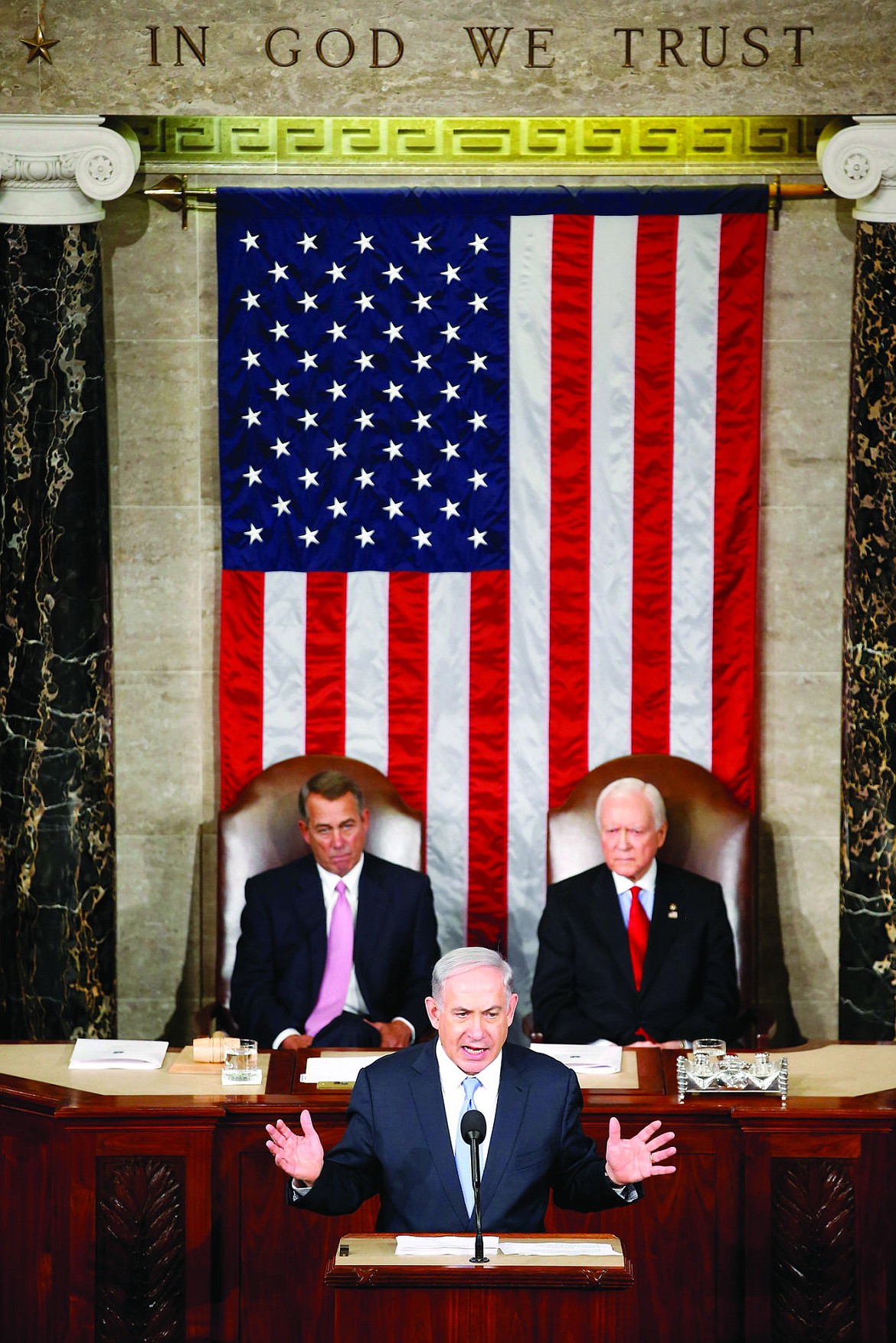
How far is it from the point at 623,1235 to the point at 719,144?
13.6ft

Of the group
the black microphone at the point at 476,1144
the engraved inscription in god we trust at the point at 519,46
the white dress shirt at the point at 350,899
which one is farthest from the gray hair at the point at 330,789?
the black microphone at the point at 476,1144

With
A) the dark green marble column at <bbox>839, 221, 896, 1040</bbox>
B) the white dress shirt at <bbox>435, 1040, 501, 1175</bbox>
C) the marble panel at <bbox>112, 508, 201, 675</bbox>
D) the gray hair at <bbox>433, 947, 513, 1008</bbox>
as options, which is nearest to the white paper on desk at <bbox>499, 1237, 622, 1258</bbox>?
the white dress shirt at <bbox>435, 1040, 501, 1175</bbox>

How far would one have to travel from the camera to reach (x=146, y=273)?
696cm

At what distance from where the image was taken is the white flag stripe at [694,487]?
6.77 meters

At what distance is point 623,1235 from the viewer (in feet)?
15.4

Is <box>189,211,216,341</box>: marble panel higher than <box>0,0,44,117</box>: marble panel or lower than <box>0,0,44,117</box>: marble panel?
lower

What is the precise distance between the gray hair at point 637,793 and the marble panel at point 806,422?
4.85 feet

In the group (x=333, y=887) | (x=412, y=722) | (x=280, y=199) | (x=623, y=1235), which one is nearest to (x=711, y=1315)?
(x=623, y=1235)

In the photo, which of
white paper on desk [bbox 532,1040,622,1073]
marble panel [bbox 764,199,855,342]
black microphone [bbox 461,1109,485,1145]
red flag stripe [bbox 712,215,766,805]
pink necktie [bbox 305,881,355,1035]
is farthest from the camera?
marble panel [bbox 764,199,855,342]

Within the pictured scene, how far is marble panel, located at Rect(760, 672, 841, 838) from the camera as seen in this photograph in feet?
23.0

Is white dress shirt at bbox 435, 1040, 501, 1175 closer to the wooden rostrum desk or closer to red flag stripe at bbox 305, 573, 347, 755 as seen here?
the wooden rostrum desk

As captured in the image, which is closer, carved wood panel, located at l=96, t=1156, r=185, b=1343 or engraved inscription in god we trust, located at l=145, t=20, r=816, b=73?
carved wood panel, located at l=96, t=1156, r=185, b=1343

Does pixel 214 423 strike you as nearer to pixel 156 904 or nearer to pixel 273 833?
pixel 273 833

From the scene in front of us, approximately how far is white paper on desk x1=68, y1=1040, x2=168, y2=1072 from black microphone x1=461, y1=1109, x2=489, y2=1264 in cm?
177
